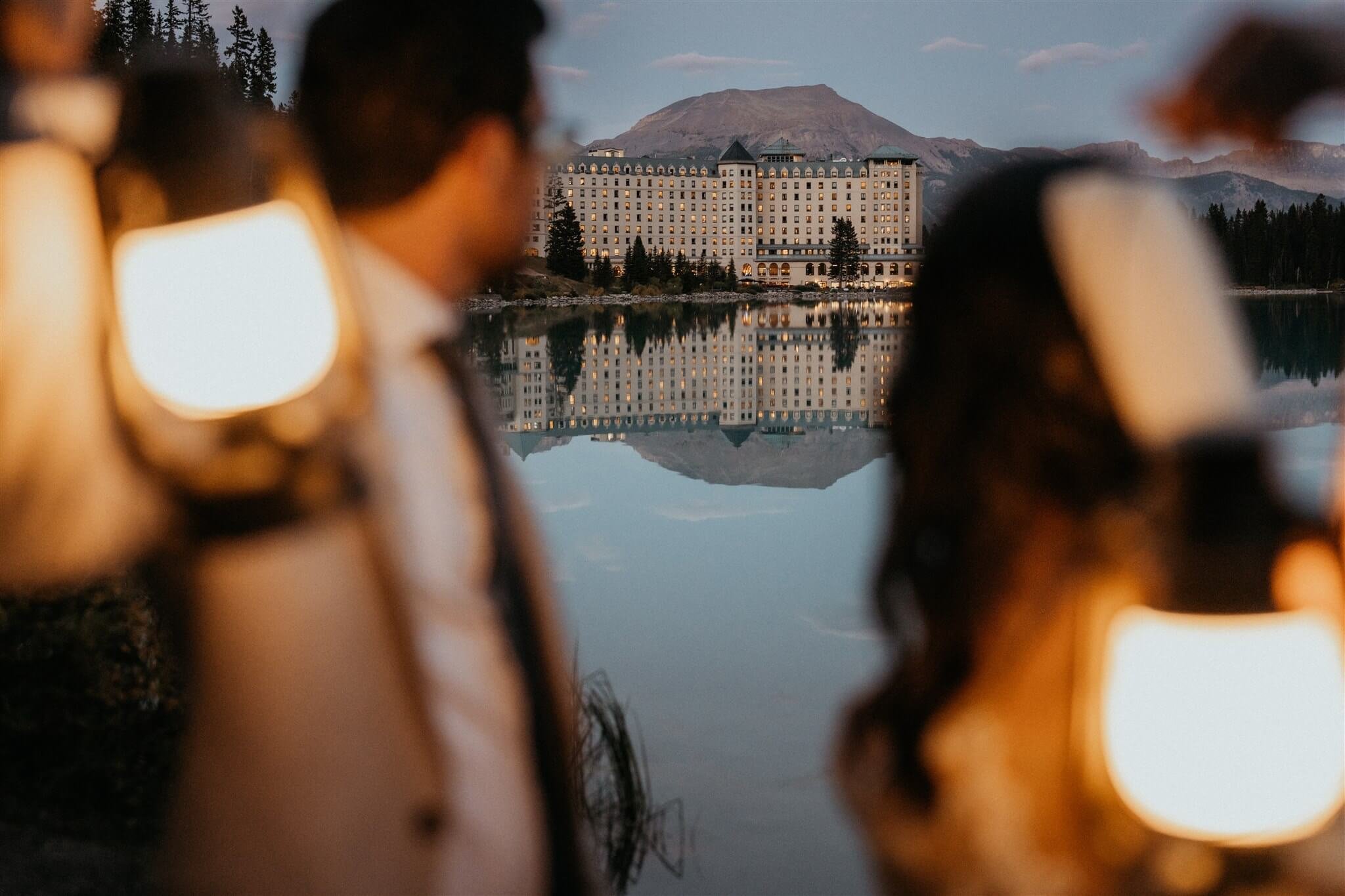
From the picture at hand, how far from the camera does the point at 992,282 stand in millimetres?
1249

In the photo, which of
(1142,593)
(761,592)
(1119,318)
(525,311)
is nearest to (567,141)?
(1119,318)

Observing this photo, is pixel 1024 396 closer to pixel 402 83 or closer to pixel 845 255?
pixel 402 83

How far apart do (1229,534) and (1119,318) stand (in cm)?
25

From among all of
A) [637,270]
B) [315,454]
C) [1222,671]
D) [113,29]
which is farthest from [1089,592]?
[637,270]

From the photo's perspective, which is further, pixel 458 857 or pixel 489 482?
pixel 489 482

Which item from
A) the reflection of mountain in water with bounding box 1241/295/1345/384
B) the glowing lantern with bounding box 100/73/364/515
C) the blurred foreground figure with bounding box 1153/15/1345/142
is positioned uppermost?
the blurred foreground figure with bounding box 1153/15/1345/142

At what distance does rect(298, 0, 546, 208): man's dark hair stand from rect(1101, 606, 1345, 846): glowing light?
43.3 inches

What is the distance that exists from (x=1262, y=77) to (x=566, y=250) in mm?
104138

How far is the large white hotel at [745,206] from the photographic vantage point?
14762 cm

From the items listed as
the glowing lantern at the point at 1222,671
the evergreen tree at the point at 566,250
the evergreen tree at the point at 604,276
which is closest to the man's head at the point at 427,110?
the glowing lantern at the point at 1222,671

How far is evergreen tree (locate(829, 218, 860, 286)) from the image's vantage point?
138000 millimetres

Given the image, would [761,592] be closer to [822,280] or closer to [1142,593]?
[1142,593]

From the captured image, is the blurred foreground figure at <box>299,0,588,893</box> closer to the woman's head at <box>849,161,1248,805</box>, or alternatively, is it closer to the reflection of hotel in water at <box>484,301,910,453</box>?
the woman's head at <box>849,161,1248,805</box>

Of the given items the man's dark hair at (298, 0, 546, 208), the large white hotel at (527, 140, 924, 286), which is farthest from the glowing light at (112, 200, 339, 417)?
the large white hotel at (527, 140, 924, 286)
